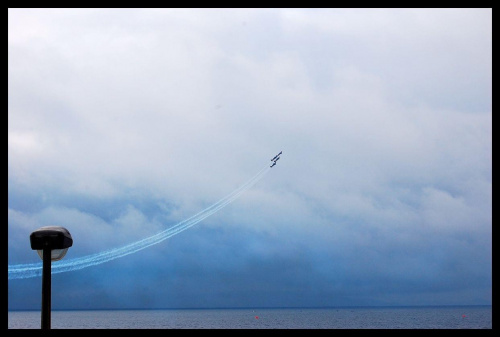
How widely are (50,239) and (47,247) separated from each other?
86mm

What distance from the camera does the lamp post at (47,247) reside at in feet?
20.5

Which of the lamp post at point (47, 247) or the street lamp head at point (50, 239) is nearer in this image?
the lamp post at point (47, 247)

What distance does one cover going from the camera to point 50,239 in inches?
255

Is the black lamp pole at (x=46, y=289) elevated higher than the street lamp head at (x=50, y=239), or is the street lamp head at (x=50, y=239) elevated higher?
the street lamp head at (x=50, y=239)

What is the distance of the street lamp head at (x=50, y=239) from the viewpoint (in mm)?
6473

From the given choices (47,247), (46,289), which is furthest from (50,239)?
(46,289)

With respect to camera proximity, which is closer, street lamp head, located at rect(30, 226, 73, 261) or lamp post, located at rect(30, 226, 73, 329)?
lamp post, located at rect(30, 226, 73, 329)

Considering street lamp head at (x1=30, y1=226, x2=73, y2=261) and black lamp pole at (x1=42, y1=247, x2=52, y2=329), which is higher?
street lamp head at (x1=30, y1=226, x2=73, y2=261)

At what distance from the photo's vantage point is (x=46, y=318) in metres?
6.23

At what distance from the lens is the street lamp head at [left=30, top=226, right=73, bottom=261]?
6473mm
